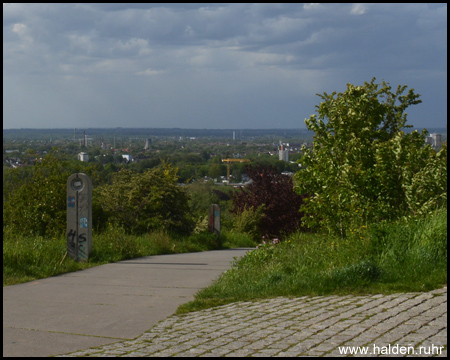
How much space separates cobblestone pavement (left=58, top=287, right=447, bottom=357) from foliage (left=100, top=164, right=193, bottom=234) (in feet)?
31.6

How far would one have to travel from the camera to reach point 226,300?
22.8 feet

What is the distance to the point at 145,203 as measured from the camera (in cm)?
1620

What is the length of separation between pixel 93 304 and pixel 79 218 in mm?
3896

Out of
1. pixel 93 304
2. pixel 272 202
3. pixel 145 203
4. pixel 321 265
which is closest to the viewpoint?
pixel 93 304

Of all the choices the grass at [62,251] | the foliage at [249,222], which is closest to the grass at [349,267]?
the grass at [62,251]

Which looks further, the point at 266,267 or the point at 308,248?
the point at 308,248

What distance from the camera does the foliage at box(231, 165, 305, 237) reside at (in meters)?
25.5

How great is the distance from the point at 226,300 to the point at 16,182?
Answer: 11801 mm

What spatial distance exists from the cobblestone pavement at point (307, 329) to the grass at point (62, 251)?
3.95 m

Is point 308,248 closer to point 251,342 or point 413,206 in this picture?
point 413,206

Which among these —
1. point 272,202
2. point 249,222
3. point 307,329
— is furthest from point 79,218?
point 272,202

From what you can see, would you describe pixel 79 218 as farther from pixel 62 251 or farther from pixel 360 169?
pixel 360 169

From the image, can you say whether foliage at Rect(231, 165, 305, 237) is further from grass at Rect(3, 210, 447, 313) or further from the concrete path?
the concrete path

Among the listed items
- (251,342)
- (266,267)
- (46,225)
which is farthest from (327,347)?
(46,225)
